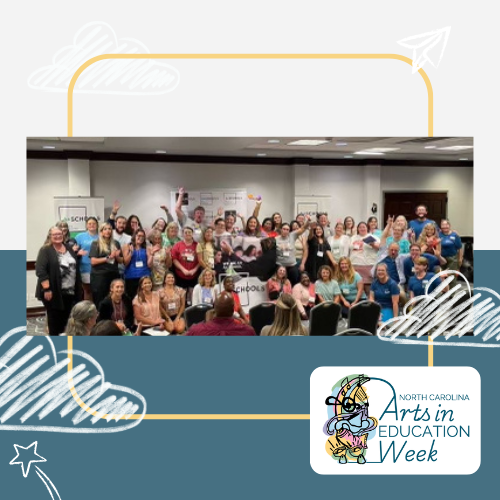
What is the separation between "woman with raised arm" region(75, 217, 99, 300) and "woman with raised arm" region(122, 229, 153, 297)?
0.22 meters

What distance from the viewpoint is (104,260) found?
4.43 meters

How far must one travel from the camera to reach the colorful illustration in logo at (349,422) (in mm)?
4250

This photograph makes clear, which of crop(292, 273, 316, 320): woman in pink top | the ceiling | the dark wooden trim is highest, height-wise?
the ceiling

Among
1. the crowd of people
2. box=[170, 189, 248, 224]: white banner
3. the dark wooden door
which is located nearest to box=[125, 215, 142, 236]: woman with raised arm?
the crowd of people

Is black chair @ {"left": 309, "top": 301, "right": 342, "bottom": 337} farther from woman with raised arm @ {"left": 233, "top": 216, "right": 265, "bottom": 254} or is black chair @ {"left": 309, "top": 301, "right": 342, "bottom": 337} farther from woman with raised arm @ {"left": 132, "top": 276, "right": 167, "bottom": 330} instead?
woman with raised arm @ {"left": 132, "top": 276, "right": 167, "bottom": 330}

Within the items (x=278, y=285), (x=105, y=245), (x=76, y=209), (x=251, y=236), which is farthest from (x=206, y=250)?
(x=76, y=209)

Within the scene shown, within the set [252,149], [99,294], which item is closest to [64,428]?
[99,294]

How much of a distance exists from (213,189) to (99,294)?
0.98 meters

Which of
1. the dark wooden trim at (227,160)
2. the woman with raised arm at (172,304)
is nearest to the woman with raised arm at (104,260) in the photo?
the woman with raised arm at (172,304)

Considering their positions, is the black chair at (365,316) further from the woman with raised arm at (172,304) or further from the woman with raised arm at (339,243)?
the woman with raised arm at (172,304)

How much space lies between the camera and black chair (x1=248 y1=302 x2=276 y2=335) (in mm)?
4410

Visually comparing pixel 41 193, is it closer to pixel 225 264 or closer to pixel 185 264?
pixel 185 264

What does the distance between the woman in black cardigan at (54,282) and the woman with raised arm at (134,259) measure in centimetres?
34
